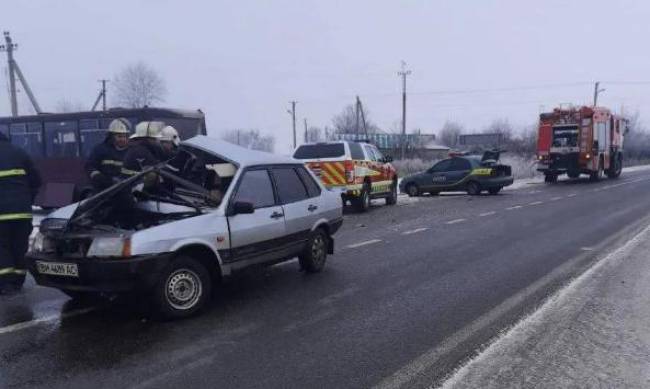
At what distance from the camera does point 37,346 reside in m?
4.81

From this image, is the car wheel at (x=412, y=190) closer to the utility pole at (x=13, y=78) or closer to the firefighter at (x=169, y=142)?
the firefighter at (x=169, y=142)

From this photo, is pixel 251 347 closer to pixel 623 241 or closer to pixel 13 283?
pixel 13 283

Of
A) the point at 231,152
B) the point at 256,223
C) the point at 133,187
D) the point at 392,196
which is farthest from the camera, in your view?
the point at 392,196

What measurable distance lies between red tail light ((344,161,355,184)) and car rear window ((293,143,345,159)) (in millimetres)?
323

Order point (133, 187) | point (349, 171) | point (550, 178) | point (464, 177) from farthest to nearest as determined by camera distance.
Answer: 1. point (550, 178)
2. point (464, 177)
3. point (349, 171)
4. point (133, 187)

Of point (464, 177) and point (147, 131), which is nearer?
point (147, 131)

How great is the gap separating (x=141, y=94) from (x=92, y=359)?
58.3 meters

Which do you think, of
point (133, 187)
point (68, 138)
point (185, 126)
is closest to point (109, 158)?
point (133, 187)

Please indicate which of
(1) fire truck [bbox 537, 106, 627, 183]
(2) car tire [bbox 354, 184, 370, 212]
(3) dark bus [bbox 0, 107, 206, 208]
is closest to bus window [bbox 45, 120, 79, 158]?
(3) dark bus [bbox 0, 107, 206, 208]

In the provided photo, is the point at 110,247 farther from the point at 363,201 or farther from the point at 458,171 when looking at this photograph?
the point at 458,171

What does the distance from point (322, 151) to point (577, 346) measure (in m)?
11.7

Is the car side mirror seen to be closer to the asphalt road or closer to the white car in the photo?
the white car

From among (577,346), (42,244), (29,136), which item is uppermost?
(29,136)

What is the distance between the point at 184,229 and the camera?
18.2ft
